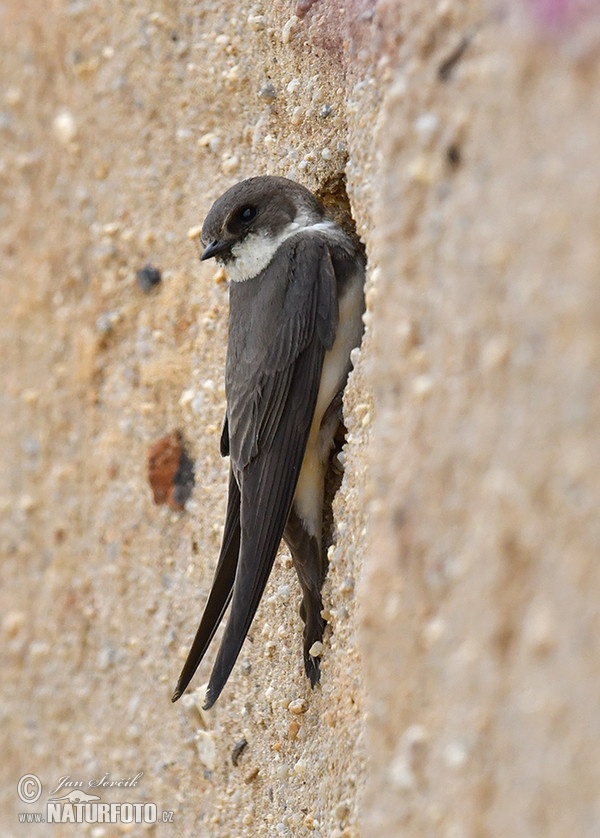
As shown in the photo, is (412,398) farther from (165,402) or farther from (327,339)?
(165,402)

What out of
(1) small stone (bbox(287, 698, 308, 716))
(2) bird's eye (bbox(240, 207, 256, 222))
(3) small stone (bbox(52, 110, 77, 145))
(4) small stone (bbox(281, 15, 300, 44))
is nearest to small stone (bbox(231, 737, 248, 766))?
(1) small stone (bbox(287, 698, 308, 716))

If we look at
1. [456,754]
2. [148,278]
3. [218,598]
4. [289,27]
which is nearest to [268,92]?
[289,27]

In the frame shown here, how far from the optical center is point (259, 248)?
7.24 ft

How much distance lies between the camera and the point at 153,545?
9.18ft

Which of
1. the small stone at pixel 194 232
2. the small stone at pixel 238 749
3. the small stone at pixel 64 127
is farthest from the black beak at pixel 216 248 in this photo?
the small stone at pixel 64 127

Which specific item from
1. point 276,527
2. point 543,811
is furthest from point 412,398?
point 276,527

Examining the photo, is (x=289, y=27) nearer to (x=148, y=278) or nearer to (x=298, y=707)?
(x=148, y=278)

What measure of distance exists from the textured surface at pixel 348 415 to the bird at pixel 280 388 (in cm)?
12

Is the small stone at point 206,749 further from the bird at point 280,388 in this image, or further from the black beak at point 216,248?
the black beak at point 216,248

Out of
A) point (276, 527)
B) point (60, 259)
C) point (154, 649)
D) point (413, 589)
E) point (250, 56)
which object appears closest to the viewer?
point (413, 589)

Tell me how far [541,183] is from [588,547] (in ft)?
1.06

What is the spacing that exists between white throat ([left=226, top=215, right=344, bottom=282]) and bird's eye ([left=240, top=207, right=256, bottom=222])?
3 cm

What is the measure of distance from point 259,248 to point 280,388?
31cm

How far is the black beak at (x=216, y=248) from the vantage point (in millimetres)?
2182
